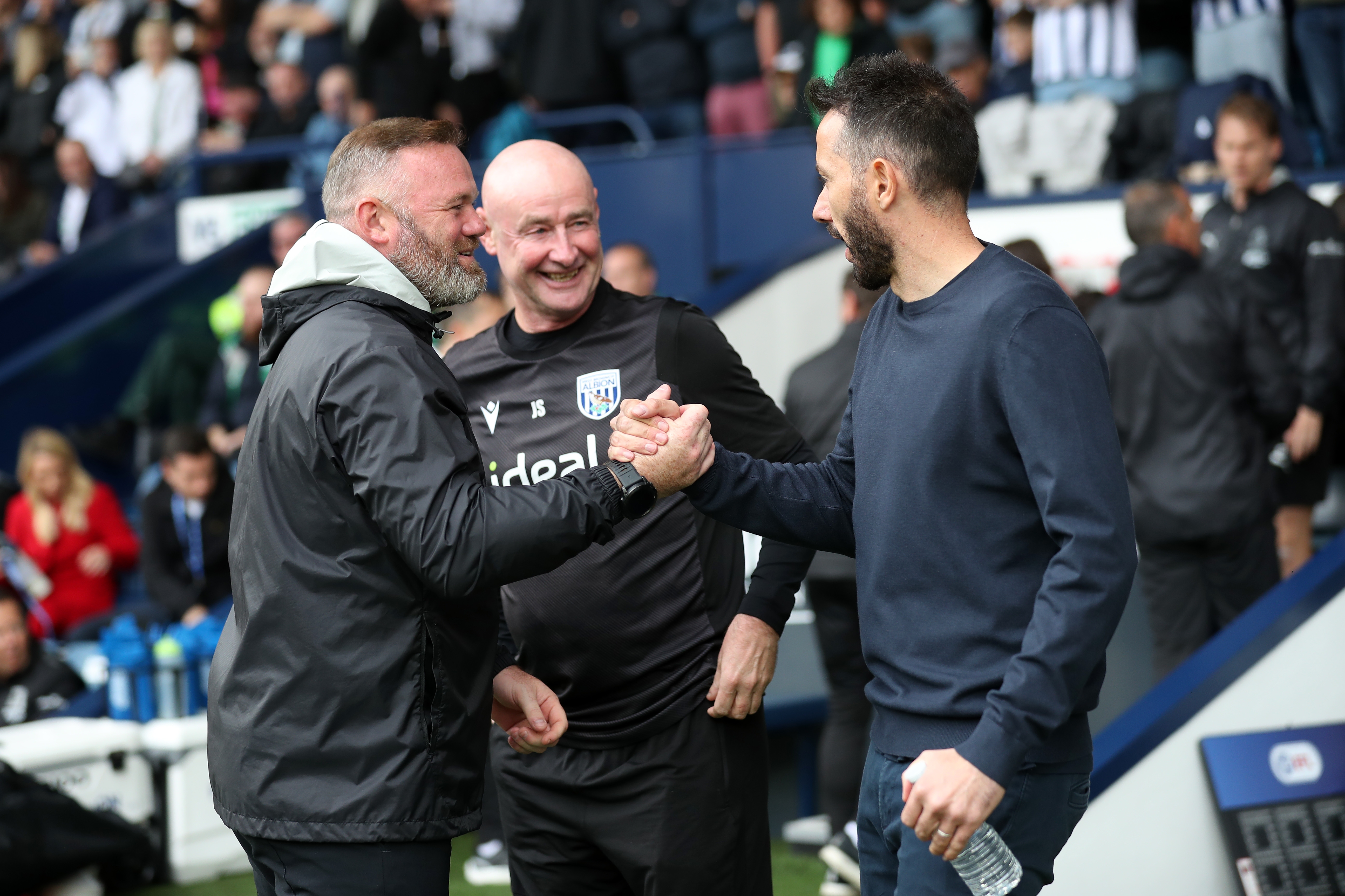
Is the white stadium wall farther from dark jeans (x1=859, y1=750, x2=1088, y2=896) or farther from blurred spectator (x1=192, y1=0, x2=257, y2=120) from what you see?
blurred spectator (x1=192, y1=0, x2=257, y2=120)

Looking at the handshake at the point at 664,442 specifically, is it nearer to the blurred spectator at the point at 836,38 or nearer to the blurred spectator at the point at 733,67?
the blurred spectator at the point at 836,38

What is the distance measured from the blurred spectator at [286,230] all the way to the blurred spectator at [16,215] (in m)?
3.49

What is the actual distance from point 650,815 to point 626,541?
0.55m

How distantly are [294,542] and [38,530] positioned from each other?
639 cm

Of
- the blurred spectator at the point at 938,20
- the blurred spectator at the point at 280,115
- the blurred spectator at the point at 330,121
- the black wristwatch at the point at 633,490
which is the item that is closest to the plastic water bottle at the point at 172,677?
the black wristwatch at the point at 633,490

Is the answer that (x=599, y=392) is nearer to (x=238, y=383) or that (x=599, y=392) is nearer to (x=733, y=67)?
(x=238, y=383)

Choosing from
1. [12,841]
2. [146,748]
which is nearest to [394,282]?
[12,841]

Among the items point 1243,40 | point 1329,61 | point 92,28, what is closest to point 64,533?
point 92,28

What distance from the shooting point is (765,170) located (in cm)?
920

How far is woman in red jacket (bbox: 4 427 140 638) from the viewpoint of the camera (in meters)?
8.11

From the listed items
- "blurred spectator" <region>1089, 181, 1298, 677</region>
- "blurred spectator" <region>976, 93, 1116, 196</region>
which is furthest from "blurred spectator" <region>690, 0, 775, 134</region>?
"blurred spectator" <region>1089, 181, 1298, 677</region>

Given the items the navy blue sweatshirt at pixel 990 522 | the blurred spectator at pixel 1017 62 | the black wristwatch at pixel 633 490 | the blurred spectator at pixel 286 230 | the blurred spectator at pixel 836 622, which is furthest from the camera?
the blurred spectator at pixel 286 230

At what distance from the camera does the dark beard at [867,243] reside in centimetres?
239

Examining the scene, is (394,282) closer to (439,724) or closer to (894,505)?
(439,724)
